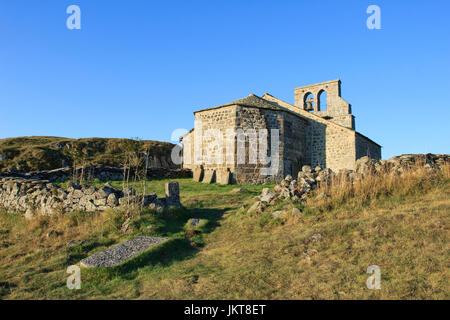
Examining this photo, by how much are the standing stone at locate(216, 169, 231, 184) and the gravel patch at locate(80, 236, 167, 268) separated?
1067 cm

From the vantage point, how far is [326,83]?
2727cm

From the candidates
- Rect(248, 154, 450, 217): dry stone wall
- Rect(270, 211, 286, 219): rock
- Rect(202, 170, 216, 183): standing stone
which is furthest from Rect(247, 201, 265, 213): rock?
Rect(202, 170, 216, 183): standing stone

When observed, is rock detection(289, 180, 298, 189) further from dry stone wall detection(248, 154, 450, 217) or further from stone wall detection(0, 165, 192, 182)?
stone wall detection(0, 165, 192, 182)

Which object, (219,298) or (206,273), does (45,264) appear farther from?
(219,298)

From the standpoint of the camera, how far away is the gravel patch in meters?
6.64

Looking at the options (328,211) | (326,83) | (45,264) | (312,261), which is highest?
(326,83)

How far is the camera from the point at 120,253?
7152 mm

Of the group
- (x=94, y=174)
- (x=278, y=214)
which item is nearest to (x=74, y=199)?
(x=278, y=214)

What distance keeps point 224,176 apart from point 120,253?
11908 mm

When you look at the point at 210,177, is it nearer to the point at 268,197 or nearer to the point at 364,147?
the point at 268,197

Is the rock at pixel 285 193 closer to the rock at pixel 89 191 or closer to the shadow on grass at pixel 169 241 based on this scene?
the shadow on grass at pixel 169 241

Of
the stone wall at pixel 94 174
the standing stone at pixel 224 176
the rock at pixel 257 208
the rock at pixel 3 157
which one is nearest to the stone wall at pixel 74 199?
the rock at pixel 257 208
